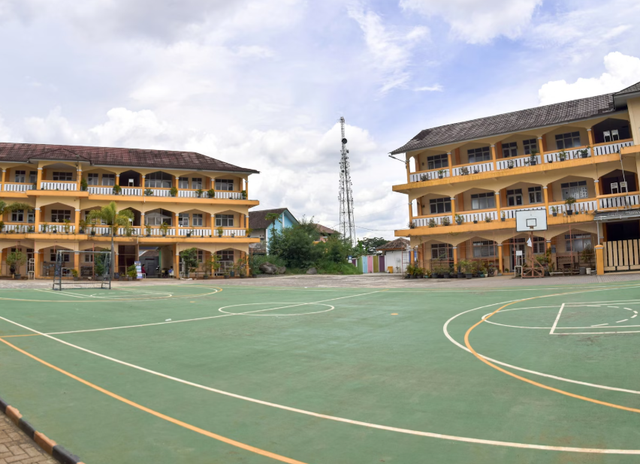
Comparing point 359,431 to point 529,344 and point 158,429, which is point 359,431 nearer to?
point 158,429

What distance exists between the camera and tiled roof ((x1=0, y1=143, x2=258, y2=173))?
114 ft

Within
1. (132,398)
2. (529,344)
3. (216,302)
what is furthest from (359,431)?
(216,302)

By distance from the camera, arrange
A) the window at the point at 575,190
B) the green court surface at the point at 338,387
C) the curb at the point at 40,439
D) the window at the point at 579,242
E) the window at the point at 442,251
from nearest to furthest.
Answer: the curb at the point at 40,439
the green court surface at the point at 338,387
the window at the point at 579,242
the window at the point at 575,190
the window at the point at 442,251

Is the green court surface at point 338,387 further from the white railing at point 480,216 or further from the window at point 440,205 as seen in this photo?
the window at point 440,205

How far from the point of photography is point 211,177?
3909cm

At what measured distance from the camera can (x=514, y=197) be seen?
3162 cm

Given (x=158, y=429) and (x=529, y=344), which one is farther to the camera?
(x=529, y=344)

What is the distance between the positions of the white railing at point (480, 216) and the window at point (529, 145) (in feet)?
16.0

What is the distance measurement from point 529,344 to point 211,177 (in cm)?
3392

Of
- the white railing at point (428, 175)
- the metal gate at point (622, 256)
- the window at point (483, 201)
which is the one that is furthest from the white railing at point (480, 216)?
the metal gate at point (622, 256)

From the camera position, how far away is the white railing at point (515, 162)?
1168 inches

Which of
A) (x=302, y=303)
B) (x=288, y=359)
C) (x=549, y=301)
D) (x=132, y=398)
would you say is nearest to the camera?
(x=132, y=398)

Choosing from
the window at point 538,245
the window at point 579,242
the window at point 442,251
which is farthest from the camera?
the window at point 442,251

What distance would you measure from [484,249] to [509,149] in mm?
7130
